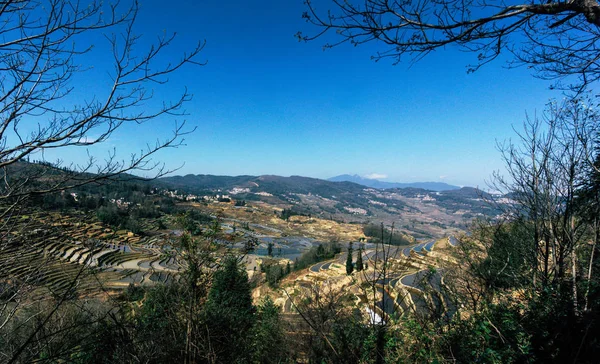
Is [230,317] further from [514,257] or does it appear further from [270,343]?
[514,257]

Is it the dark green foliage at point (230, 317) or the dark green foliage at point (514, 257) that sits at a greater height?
the dark green foliage at point (514, 257)

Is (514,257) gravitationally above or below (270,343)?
above

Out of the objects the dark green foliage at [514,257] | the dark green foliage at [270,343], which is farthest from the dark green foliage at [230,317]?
the dark green foliage at [514,257]

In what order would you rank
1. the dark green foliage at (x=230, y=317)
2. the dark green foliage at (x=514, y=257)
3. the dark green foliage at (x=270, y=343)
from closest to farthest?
1. the dark green foliage at (x=514, y=257)
2. the dark green foliage at (x=230, y=317)
3. the dark green foliage at (x=270, y=343)

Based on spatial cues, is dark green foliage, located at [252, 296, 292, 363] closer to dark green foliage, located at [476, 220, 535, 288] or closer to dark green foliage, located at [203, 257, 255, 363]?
dark green foliage, located at [203, 257, 255, 363]

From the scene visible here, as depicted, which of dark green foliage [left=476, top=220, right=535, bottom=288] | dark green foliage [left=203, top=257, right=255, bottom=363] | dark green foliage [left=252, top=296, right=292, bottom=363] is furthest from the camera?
dark green foliage [left=252, top=296, right=292, bottom=363]

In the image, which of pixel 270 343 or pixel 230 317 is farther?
pixel 230 317

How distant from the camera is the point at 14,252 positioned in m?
2.63

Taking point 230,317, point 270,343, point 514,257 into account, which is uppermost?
point 514,257

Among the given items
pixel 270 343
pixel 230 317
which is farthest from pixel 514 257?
pixel 230 317

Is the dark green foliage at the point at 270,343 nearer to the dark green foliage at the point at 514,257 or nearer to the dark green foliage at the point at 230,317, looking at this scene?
the dark green foliage at the point at 230,317

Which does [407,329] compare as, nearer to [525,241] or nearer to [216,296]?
[525,241]

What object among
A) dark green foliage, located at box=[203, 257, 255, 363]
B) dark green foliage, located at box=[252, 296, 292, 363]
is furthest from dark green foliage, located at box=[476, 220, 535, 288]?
dark green foliage, located at box=[203, 257, 255, 363]

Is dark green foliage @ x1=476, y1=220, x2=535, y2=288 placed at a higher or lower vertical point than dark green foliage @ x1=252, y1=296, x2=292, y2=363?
higher
